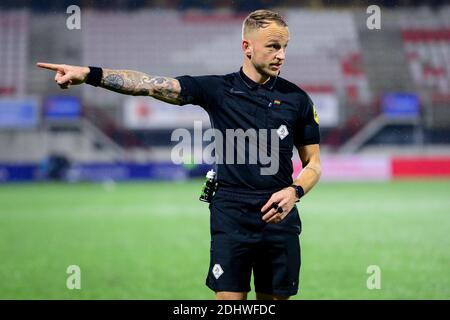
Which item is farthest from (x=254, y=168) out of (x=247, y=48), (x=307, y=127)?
(x=247, y=48)

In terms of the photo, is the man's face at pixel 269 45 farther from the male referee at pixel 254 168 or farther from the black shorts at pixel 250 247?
the black shorts at pixel 250 247

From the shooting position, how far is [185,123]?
3344 cm

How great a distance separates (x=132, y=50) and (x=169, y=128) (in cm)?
509

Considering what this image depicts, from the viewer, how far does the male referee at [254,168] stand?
4.34 metres

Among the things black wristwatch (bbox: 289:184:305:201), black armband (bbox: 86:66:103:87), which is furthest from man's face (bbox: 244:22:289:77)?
black armband (bbox: 86:66:103:87)

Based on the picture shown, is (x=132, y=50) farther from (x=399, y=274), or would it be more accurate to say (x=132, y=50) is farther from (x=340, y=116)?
(x=399, y=274)

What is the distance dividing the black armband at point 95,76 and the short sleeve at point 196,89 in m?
0.52

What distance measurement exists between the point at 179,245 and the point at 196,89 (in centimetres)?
735

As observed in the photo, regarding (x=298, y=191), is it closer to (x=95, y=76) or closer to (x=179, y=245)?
(x=95, y=76)

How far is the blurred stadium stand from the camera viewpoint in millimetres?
32250

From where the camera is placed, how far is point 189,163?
28.8 metres

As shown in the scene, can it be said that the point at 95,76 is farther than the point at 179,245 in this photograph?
No

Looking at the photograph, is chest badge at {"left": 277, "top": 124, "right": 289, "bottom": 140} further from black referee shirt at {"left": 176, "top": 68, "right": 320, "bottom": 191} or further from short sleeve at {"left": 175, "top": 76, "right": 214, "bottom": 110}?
short sleeve at {"left": 175, "top": 76, "right": 214, "bottom": 110}

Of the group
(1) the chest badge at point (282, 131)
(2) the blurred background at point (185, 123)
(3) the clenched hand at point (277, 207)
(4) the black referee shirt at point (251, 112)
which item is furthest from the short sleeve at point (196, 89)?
(2) the blurred background at point (185, 123)
